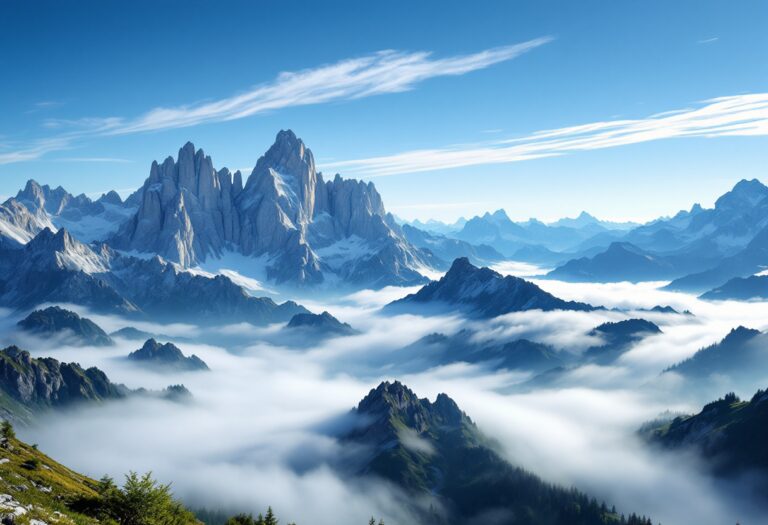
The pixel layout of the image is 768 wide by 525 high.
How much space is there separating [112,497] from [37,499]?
9.81 metres

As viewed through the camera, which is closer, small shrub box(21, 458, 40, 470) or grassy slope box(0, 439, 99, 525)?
grassy slope box(0, 439, 99, 525)

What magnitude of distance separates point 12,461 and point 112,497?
35322mm

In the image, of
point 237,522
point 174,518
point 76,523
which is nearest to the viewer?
point 76,523

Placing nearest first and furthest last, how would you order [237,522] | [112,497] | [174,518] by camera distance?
[112,497] < [174,518] < [237,522]

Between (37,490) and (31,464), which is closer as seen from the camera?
(37,490)

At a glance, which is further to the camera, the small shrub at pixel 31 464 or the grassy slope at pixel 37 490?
the small shrub at pixel 31 464

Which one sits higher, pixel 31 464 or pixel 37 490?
pixel 37 490

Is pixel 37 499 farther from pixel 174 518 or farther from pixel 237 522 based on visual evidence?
pixel 237 522

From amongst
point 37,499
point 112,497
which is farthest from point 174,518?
point 37,499

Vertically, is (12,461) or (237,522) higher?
(12,461)

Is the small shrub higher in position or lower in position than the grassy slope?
lower

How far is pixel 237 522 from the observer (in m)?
108

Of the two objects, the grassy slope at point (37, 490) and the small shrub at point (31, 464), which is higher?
the grassy slope at point (37, 490)

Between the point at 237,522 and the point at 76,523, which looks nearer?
the point at 76,523
